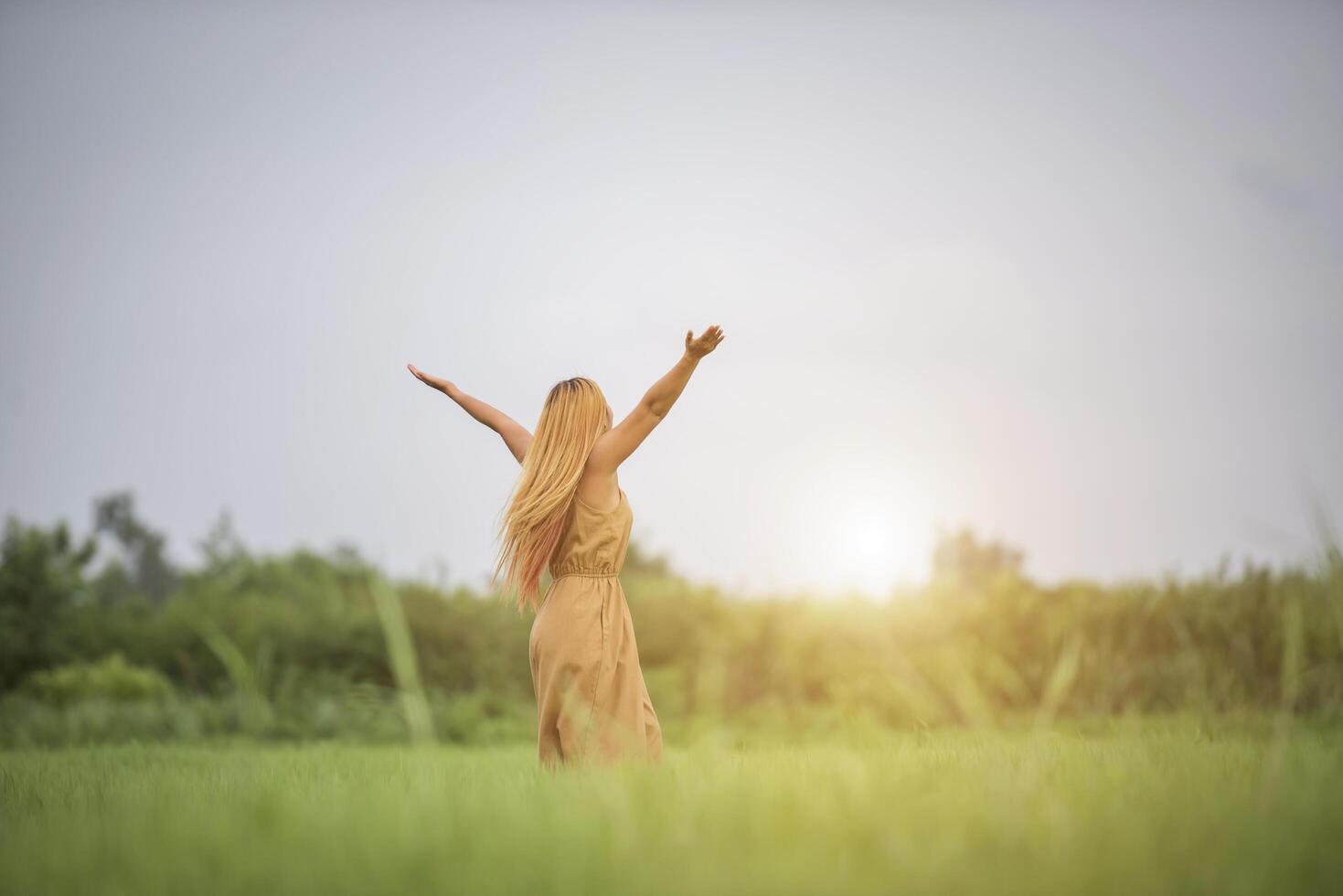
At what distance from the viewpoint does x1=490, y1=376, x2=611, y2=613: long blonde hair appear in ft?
15.9

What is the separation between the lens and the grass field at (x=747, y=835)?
220cm

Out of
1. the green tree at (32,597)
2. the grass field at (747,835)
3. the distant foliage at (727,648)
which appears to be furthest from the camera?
the green tree at (32,597)

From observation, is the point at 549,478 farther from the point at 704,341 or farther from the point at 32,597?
the point at 32,597

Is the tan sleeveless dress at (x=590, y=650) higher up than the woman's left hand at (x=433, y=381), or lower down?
lower down

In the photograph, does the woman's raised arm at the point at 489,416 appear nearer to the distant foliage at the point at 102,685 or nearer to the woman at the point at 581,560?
the woman at the point at 581,560

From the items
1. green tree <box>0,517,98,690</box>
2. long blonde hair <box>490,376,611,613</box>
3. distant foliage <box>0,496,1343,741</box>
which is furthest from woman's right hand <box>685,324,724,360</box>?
green tree <box>0,517,98,690</box>

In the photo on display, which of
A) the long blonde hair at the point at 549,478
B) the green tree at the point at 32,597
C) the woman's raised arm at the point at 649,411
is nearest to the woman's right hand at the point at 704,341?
the woman's raised arm at the point at 649,411

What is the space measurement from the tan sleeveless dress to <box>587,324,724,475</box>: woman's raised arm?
0.28m

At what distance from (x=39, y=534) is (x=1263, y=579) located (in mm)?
17004

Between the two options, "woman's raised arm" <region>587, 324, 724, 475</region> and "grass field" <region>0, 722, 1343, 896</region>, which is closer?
"grass field" <region>0, 722, 1343, 896</region>

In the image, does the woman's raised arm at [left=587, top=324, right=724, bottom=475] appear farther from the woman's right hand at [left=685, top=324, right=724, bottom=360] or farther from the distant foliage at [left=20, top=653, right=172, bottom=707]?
the distant foliage at [left=20, top=653, right=172, bottom=707]

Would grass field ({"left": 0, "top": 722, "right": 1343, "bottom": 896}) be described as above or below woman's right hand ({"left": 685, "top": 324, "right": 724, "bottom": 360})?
below

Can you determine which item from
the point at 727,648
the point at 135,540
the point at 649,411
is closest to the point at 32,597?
the point at 727,648

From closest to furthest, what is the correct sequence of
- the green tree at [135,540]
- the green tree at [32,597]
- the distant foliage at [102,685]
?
the distant foliage at [102,685], the green tree at [32,597], the green tree at [135,540]
